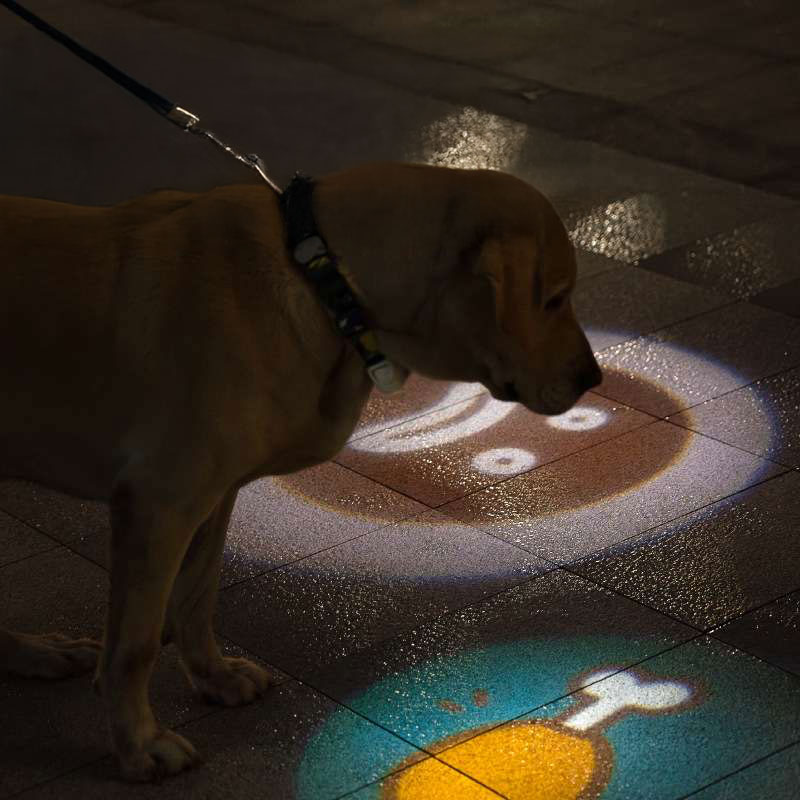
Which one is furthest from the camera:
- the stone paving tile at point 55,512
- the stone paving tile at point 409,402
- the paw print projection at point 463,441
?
the stone paving tile at point 409,402

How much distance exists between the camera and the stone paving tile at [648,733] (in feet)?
12.9

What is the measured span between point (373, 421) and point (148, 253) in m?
2.41

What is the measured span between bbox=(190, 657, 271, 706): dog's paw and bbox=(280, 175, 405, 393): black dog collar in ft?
3.29

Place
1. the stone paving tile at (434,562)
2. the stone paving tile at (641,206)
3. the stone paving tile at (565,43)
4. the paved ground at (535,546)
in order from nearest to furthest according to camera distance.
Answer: the paved ground at (535,546)
the stone paving tile at (434,562)
the stone paving tile at (641,206)
the stone paving tile at (565,43)

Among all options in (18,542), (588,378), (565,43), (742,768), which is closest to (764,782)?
(742,768)

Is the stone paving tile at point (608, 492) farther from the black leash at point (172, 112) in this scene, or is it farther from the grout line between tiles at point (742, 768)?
the black leash at point (172, 112)

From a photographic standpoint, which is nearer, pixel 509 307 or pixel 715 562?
pixel 509 307

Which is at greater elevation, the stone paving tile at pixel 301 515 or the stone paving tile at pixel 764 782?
the stone paving tile at pixel 764 782

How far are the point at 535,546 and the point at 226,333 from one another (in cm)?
175

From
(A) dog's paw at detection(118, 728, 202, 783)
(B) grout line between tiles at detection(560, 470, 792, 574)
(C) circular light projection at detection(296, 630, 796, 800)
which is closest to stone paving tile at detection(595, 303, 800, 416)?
(B) grout line between tiles at detection(560, 470, 792, 574)

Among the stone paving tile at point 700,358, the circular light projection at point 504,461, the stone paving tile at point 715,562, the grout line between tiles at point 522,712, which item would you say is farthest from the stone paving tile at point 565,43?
the grout line between tiles at point 522,712

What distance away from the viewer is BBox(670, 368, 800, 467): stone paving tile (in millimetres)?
5703

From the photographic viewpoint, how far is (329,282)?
12.1 feet

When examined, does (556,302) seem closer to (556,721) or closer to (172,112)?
(556,721)
